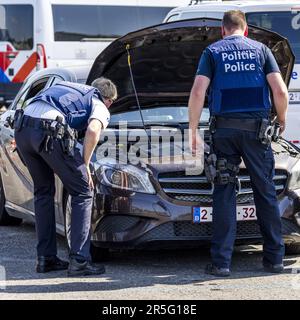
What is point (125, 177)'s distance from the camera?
22.7 ft

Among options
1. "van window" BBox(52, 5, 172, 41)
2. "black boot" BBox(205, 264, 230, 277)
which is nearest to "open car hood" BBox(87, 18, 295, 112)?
"black boot" BBox(205, 264, 230, 277)

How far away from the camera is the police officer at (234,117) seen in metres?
6.71

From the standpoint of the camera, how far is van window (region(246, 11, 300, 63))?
11.2 m

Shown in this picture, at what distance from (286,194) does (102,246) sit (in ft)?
4.72

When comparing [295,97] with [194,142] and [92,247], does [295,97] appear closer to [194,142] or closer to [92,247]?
[194,142]

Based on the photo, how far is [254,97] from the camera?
676cm

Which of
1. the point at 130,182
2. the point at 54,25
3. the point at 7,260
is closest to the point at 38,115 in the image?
the point at 130,182

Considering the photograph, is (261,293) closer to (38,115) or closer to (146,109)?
(38,115)

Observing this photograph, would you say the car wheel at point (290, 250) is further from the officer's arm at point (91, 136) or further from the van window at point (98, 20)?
the van window at point (98, 20)

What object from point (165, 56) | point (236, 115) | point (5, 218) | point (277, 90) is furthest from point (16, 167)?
point (277, 90)

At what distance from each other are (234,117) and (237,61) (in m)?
0.40

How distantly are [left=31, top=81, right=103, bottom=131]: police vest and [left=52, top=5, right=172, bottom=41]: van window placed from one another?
11.4 meters

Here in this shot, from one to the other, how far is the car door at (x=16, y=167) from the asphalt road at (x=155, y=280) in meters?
0.65

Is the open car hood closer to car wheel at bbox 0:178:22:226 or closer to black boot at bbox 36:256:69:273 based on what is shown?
black boot at bbox 36:256:69:273
